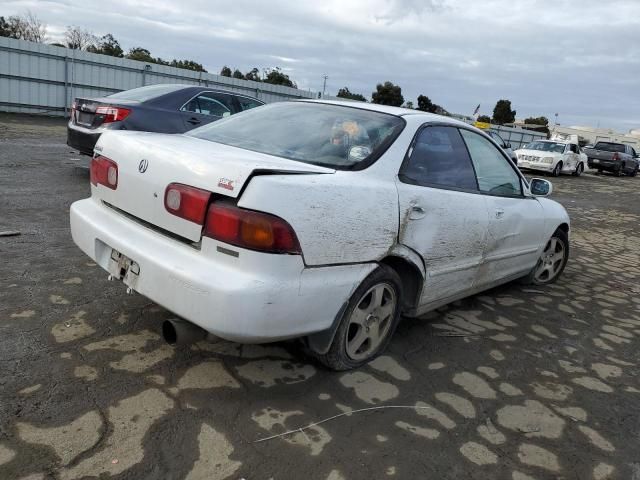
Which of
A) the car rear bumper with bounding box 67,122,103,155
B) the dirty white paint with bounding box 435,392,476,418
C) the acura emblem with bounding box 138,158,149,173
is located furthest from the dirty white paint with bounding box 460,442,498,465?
the car rear bumper with bounding box 67,122,103,155

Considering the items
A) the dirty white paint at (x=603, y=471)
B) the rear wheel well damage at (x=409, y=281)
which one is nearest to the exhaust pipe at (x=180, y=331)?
the rear wheel well damage at (x=409, y=281)

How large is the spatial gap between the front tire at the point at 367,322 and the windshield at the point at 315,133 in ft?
2.16

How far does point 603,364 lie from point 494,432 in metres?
1.38

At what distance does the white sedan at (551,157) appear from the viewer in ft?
65.7

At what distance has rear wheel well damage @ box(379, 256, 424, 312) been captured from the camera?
125 inches

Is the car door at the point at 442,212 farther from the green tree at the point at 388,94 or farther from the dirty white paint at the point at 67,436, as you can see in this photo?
the green tree at the point at 388,94

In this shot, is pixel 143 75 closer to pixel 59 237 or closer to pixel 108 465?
pixel 59 237

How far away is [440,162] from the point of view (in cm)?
344

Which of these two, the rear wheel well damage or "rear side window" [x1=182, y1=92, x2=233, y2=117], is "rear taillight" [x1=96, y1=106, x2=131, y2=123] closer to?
"rear side window" [x1=182, y1=92, x2=233, y2=117]

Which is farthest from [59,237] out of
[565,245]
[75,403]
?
[565,245]

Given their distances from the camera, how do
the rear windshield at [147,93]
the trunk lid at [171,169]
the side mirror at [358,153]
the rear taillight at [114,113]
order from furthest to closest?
the rear windshield at [147,93], the rear taillight at [114,113], the side mirror at [358,153], the trunk lid at [171,169]

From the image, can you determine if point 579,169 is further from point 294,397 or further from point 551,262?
point 294,397

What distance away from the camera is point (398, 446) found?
2434 millimetres

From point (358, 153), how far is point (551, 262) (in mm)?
3150
